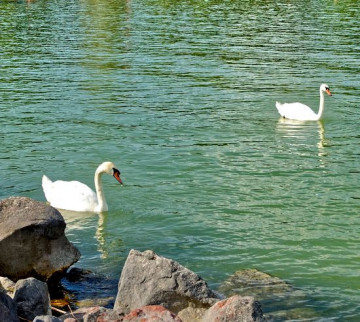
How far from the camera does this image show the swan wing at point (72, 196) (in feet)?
58.4

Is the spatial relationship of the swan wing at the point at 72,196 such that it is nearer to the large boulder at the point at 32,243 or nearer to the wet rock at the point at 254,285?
the large boulder at the point at 32,243

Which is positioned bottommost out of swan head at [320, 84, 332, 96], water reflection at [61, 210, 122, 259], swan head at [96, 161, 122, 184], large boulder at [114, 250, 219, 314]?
water reflection at [61, 210, 122, 259]

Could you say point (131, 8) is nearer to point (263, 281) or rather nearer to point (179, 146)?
point (179, 146)

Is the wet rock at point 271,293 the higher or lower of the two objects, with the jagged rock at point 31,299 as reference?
lower

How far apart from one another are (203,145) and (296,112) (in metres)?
4.44

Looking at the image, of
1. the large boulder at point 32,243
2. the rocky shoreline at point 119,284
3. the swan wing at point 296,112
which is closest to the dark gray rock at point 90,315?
the rocky shoreline at point 119,284

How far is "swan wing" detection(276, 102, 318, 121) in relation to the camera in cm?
2567

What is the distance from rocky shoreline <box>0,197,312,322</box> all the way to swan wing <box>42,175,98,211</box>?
4.01 metres

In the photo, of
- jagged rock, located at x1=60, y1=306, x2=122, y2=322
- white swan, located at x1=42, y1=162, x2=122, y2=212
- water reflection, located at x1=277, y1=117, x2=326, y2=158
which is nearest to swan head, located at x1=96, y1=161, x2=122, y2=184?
white swan, located at x1=42, y1=162, x2=122, y2=212

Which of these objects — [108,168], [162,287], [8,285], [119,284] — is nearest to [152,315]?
[162,287]

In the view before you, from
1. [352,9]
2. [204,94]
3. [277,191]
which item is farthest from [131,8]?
[277,191]

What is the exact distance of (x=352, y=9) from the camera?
5675 cm

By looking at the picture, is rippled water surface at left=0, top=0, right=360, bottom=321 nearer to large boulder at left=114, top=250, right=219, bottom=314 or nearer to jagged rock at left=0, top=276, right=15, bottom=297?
jagged rock at left=0, top=276, right=15, bottom=297

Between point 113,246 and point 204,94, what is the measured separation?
1406cm
